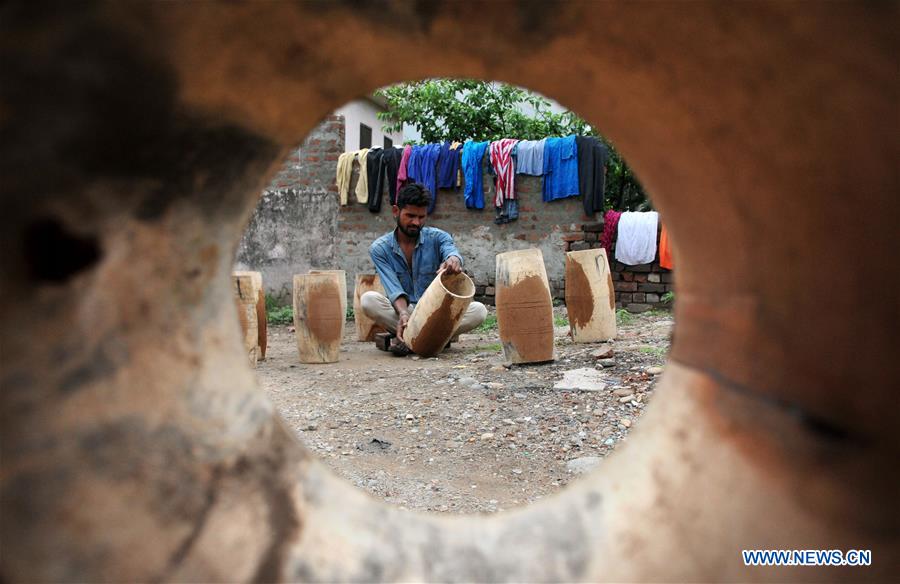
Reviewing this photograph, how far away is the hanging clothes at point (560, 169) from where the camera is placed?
7609 millimetres

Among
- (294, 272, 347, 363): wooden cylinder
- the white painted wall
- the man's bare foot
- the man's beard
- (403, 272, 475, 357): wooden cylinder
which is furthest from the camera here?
the white painted wall

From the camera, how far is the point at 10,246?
0.57m

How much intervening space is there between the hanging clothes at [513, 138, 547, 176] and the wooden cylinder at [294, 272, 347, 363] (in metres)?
3.62

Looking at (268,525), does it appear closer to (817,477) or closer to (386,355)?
(817,477)

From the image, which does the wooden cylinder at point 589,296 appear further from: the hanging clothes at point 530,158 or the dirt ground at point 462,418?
the hanging clothes at point 530,158

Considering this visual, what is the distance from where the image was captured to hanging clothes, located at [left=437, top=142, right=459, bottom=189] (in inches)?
316

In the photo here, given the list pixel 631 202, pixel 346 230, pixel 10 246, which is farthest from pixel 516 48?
pixel 631 202

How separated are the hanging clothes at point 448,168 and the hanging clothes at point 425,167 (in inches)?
2.6

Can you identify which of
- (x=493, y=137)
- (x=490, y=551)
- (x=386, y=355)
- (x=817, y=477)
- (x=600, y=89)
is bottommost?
(x=386, y=355)

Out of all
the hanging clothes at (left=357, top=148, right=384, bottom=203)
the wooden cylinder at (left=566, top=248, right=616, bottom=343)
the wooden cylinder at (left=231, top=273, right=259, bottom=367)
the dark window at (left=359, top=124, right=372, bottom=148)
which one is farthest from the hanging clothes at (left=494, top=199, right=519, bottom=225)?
the dark window at (left=359, top=124, right=372, bottom=148)

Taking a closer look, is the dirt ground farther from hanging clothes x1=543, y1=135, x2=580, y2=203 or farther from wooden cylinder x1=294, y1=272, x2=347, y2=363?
hanging clothes x1=543, y1=135, x2=580, y2=203

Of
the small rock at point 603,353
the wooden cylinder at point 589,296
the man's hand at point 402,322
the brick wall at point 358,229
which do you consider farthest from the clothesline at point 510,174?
the man's hand at point 402,322

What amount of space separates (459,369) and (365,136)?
11892 mm

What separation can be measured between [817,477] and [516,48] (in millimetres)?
608
